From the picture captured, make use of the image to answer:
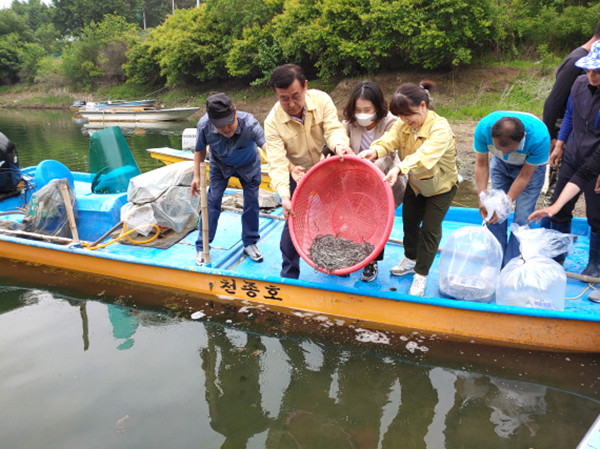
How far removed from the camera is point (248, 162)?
3.94 m

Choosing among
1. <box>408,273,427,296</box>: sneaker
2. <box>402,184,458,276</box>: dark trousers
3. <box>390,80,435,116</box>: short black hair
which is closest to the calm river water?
<box>408,273,427,296</box>: sneaker

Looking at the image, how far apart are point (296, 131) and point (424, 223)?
121cm

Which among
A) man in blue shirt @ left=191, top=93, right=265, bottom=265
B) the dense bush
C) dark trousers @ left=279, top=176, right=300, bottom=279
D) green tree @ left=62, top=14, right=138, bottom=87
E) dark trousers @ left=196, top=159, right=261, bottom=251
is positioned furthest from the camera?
green tree @ left=62, top=14, right=138, bottom=87

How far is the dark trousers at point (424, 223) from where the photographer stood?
3221mm

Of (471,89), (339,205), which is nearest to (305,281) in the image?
(339,205)

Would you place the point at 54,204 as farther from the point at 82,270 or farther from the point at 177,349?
the point at 177,349

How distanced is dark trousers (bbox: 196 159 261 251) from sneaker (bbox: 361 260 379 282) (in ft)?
4.01

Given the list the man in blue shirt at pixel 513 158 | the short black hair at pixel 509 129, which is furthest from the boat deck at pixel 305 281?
the short black hair at pixel 509 129

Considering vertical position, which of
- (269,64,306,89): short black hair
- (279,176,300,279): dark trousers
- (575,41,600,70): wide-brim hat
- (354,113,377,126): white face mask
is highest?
(575,41,600,70): wide-brim hat

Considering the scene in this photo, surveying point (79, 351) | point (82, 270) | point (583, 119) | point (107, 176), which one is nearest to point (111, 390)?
point (79, 351)

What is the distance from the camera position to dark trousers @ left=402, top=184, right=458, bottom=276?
10.6 feet

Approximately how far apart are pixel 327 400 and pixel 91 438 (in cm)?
157

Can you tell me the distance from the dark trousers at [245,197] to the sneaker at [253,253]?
2.9 inches

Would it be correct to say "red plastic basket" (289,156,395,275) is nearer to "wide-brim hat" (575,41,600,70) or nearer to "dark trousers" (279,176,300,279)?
"dark trousers" (279,176,300,279)
